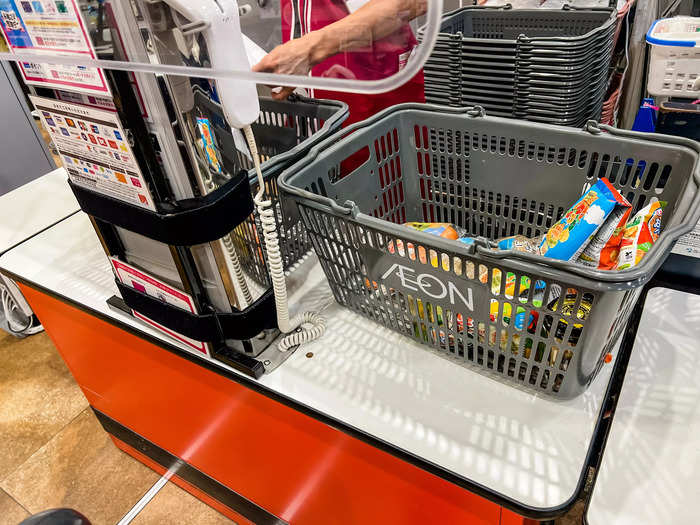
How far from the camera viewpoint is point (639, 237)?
767 mm

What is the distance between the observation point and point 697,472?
74 centimetres

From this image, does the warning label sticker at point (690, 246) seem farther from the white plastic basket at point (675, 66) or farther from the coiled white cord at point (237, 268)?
the coiled white cord at point (237, 268)

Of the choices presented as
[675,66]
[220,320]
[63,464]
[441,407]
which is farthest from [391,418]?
[63,464]

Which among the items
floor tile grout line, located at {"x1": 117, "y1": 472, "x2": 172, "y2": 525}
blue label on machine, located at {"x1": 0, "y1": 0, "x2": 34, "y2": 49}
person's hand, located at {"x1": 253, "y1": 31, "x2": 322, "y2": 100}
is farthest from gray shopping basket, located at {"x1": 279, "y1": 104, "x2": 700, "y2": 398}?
floor tile grout line, located at {"x1": 117, "y1": 472, "x2": 172, "y2": 525}

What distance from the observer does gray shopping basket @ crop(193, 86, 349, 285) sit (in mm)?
828

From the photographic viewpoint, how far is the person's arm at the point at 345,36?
576 mm

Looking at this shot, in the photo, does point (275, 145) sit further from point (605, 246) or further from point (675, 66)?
point (675, 66)

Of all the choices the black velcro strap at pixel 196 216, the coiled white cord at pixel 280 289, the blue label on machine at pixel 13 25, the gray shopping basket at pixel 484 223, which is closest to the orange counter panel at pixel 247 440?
the coiled white cord at pixel 280 289

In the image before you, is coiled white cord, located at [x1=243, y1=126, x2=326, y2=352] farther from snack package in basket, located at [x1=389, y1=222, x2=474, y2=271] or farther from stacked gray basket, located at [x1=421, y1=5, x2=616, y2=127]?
stacked gray basket, located at [x1=421, y1=5, x2=616, y2=127]

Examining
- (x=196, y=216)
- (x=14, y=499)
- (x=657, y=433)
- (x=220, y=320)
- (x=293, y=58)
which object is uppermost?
(x=293, y=58)

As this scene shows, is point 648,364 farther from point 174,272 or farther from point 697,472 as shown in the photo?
point 174,272

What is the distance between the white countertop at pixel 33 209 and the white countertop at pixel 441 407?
2.54 feet

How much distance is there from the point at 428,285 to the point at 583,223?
27cm

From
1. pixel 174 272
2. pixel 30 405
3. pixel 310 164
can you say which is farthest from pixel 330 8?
pixel 30 405
